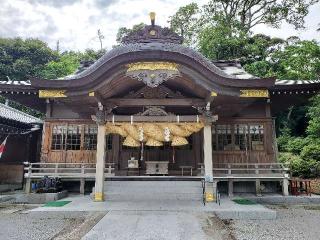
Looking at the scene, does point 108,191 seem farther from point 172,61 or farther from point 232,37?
point 232,37

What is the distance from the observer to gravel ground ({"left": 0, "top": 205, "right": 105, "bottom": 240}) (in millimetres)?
6076

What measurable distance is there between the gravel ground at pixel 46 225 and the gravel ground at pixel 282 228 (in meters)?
3.59

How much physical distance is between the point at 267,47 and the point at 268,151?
71.0ft

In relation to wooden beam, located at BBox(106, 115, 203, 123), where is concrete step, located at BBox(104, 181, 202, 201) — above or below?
below

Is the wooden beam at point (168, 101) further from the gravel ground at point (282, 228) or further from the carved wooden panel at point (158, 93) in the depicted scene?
the gravel ground at point (282, 228)

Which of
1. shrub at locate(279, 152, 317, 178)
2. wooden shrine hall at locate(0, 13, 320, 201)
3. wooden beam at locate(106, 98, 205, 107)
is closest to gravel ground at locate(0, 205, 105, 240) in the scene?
wooden shrine hall at locate(0, 13, 320, 201)

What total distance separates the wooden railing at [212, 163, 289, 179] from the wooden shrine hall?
5cm

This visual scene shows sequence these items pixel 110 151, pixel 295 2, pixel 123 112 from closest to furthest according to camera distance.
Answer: pixel 123 112 → pixel 110 151 → pixel 295 2

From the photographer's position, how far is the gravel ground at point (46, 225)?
608 centimetres

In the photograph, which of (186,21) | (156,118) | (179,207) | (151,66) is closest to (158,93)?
(156,118)

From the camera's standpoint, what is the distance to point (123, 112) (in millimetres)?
12086

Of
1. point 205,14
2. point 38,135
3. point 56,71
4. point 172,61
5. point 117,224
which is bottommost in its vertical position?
point 117,224

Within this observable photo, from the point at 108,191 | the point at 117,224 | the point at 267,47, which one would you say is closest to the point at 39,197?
the point at 108,191

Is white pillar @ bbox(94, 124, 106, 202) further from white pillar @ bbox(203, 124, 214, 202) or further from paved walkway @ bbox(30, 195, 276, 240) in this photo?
white pillar @ bbox(203, 124, 214, 202)
